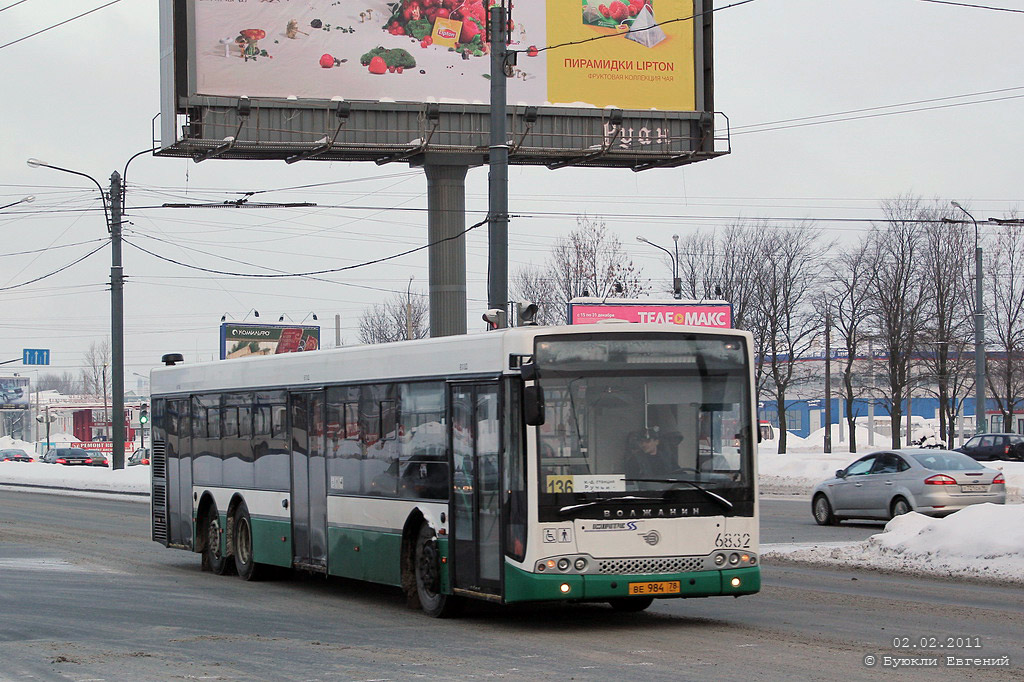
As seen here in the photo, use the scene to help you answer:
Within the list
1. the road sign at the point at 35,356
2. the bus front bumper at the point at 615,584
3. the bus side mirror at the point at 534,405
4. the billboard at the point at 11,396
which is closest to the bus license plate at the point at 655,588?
the bus front bumper at the point at 615,584

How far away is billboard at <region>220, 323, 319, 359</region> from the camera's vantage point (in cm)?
5966

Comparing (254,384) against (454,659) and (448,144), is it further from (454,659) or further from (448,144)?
(448,144)

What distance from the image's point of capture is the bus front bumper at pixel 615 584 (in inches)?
459

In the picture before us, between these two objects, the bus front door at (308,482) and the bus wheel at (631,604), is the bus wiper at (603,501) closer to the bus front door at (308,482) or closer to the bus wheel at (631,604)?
the bus wheel at (631,604)

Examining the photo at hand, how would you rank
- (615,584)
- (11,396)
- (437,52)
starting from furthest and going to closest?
1. (11,396)
2. (437,52)
3. (615,584)

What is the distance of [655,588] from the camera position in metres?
12.0

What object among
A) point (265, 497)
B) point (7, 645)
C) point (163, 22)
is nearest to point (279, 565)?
point (265, 497)

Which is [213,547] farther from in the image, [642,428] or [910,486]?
[910,486]

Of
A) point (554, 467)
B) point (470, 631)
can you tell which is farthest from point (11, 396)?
point (554, 467)

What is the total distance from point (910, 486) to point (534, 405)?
1421 cm

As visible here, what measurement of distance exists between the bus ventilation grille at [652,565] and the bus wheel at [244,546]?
6717 millimetres

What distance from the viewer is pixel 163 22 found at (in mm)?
36688

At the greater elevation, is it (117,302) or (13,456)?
(117,302)

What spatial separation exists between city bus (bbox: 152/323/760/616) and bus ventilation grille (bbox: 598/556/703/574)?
0.01 metres
